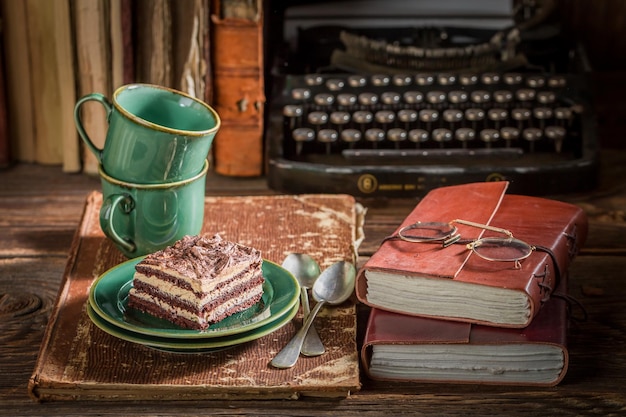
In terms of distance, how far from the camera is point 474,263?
4.17ft

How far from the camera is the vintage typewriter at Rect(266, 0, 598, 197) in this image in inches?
73.2

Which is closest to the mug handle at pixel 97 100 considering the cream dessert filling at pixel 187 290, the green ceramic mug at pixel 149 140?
the green ceramic mug at pixel 149 140

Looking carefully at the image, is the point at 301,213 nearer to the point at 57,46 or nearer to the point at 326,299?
the point at 326,299

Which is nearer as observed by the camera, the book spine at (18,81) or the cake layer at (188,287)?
the cake layer at (188,287)

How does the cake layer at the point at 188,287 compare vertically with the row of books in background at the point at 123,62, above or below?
below

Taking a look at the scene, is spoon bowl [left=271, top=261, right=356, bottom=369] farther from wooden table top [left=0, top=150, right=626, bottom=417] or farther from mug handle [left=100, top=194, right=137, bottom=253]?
mug handle [left=100, top=194, right=137, bottom=253]

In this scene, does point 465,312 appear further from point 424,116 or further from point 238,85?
point 238,85

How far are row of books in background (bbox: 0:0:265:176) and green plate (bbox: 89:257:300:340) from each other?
617 mm

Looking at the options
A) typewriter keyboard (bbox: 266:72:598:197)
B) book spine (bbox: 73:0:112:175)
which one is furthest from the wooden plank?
book spine (bbox: 73:0:112:175)

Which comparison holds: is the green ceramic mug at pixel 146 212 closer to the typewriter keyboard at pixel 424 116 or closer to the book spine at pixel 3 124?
the typewriter keyboard at pixel 424 116

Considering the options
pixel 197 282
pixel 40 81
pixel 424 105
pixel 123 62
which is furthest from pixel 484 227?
pixel 40 81

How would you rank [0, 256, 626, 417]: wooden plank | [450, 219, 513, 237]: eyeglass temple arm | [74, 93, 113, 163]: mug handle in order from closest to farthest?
1. [0, 256, 626, 417]: wooden plank
2. [450, 219, 513, 237]: eyeglass temple arm
3. [74, 93, 113, 163]: mug handle

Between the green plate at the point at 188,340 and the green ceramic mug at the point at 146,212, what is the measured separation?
23 centimetres

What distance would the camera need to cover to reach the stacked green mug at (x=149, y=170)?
141cm
